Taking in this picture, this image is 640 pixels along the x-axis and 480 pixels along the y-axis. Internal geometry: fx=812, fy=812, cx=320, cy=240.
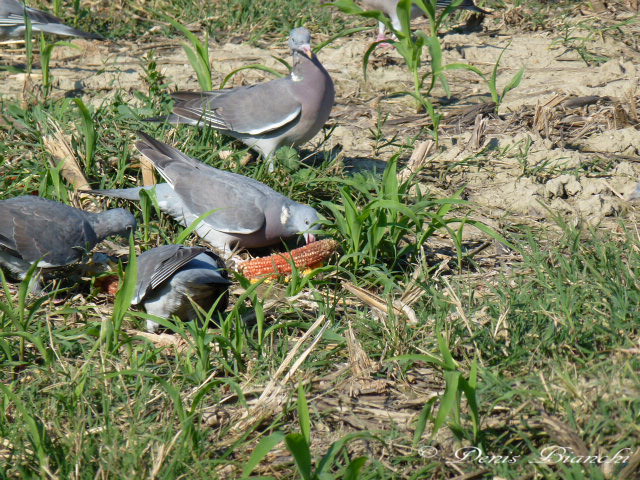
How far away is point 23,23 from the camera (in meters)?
7.21

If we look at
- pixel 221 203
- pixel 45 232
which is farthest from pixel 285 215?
pixel 45 232

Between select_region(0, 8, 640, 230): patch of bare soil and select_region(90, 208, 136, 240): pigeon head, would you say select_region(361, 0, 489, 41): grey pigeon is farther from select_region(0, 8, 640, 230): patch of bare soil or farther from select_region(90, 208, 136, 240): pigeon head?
select_region(90, 208, 136, 240): pigeon head

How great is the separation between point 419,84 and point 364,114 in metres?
0.53

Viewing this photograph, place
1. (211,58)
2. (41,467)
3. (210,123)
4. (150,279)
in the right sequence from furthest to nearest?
(211,58) < (210,123) < (150,279) < (41,467)

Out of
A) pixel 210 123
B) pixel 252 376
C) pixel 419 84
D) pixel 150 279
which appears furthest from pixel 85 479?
pixel 419 84

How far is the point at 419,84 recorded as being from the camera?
626cm

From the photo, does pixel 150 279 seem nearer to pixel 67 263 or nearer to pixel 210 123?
pixel 67 263

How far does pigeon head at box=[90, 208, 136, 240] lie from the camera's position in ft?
15.4

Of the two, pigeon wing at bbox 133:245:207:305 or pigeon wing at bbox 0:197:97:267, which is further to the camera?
pigeon wing at bbox 0:197:97:267

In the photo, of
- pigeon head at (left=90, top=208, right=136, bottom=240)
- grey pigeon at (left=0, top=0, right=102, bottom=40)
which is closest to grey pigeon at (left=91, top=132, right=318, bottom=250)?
pigeon head at (left=90, top=208, right=136, bottom=240)

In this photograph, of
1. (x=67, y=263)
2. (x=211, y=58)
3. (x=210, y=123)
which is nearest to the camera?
(x=67, y=263)

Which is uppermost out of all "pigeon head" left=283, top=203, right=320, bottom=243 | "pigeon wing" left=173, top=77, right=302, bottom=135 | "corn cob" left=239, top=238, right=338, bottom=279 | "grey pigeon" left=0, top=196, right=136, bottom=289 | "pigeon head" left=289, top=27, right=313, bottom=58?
"pigeon head" left=289, top=27, right=313, bottom=58

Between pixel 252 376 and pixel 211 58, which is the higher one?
pixel 211 58

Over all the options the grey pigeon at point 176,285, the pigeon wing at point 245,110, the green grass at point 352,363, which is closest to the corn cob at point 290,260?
the green grass at point 352,363
